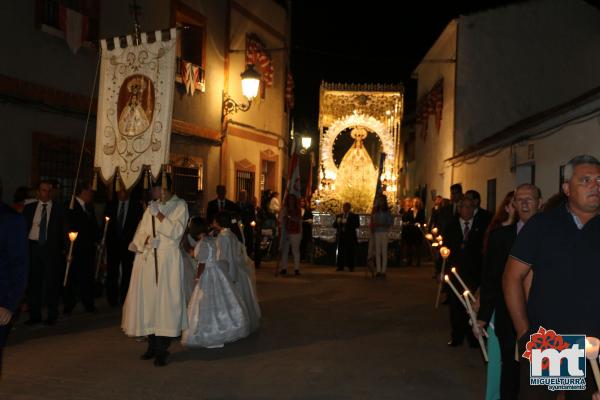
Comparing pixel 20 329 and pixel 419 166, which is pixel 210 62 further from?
pixel 419 166

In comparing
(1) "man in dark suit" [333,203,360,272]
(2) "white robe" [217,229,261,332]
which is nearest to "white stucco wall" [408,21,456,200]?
(1) "man in dark suit" [333,203,360,272]

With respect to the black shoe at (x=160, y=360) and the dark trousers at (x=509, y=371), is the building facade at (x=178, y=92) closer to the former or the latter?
the black shoe at (x=160, y=360)

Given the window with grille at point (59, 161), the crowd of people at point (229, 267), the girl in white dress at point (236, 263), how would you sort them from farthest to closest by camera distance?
the window with grille at point (59, 161), the girl in white dress at point (236, 263), the crowd of people at point (229, 267)

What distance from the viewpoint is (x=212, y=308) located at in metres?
8.87

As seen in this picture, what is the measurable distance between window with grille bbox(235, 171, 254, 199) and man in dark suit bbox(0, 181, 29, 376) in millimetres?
15880

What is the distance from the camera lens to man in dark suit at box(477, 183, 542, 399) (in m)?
5.56

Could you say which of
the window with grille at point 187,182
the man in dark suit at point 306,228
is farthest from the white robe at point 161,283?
the man in dark suit at point 306,228

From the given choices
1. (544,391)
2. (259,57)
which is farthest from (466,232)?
(259,57)

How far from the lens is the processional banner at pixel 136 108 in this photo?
893cm

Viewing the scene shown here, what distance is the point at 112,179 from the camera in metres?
9.33

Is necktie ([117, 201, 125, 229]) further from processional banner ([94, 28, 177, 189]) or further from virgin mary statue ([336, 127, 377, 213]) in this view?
virgin mary statue ([336, 127, 377, 213])

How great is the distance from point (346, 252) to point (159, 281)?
37.1 ft

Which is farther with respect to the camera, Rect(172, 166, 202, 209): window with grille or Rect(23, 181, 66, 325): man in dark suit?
Rect(172, 166, 202, 209): window with grille

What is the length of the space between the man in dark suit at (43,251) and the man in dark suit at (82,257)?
1.88ft
